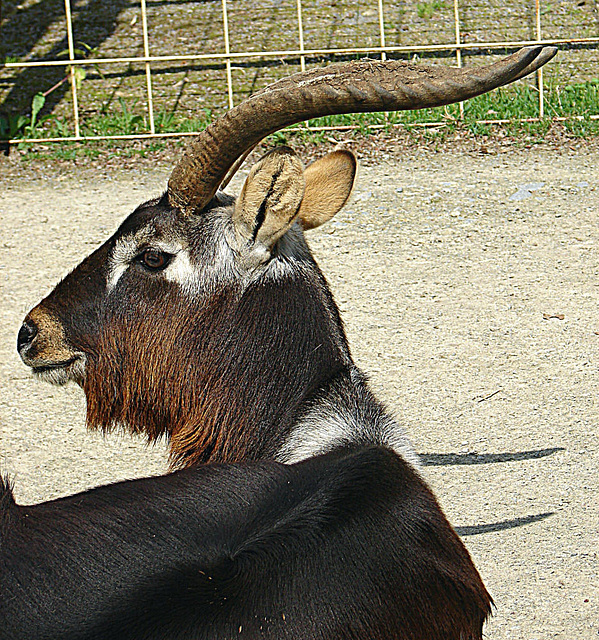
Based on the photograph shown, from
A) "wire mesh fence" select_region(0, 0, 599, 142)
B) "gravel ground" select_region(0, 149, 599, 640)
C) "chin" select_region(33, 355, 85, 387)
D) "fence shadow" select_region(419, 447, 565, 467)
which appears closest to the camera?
"chin" select_region(33, 355, 85, 387)

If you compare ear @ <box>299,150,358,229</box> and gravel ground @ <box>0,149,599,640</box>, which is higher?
ear @ <box>299,150,358,229</box>

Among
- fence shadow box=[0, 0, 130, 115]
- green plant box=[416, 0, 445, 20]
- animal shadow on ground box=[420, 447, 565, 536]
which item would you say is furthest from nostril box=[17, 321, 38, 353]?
green plant box=[416, 0, 445, 20]

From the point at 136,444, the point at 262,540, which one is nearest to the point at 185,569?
the point at 262,540

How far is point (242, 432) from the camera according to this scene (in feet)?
9.41

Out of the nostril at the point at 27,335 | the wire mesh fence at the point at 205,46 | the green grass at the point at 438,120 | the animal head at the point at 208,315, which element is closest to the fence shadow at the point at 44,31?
the wire mesh fence at the point at 205,46

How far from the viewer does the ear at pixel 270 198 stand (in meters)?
2.72

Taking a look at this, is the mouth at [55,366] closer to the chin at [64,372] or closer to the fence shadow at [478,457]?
the chin at [64,372]

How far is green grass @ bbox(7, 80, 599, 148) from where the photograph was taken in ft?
29.9

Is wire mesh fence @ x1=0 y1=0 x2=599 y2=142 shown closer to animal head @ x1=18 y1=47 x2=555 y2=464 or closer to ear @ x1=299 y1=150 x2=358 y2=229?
ear @ x1=299 y1=150 x2=358 y2=229

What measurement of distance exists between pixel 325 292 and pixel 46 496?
210 centimetres

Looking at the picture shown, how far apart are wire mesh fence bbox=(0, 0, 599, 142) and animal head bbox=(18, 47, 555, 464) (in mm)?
6422

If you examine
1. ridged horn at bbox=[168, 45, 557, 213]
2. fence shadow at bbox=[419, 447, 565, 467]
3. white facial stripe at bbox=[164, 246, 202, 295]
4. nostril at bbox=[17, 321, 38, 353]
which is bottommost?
fence shadow at bbox=[419, 447, 565, 467]

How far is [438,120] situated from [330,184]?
6.29 meters

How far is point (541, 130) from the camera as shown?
29.7ft
